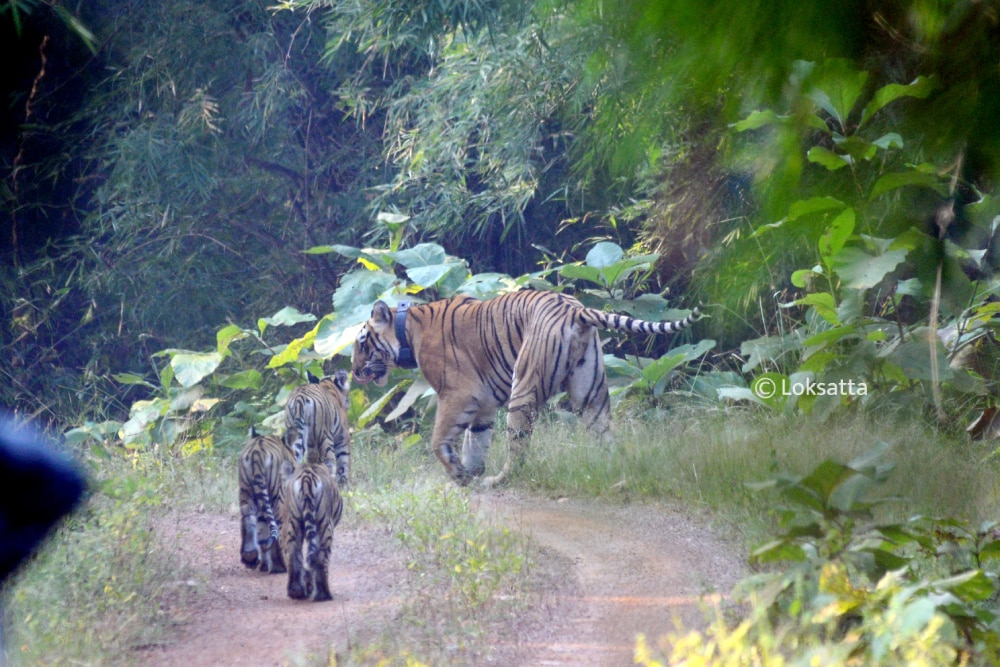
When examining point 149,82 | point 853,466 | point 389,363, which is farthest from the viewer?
point 149,82

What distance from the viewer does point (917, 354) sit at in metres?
5.80

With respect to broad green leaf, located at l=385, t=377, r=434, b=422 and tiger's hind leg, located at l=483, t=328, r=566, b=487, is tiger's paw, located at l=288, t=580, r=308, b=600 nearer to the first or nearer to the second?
tiger's hind leg, located at l=483, t=328, r=566, b=487

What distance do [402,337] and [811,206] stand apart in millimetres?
5204

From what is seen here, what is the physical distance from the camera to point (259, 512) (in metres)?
4.73

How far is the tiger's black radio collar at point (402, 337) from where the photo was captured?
725cm

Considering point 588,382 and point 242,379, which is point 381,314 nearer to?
point 588,382

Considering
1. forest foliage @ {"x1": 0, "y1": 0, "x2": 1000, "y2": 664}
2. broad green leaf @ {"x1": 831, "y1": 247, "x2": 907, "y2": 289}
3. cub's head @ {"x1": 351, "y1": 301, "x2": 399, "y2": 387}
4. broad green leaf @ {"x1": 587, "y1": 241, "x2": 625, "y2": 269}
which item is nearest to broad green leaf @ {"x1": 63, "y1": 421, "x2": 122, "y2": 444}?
forest foliage @ {"x1": 0, "y1": 0, "x2": 1000, "y2": 664}

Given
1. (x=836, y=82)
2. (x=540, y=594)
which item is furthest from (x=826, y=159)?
(x=540, y=594)

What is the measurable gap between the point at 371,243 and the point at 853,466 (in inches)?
345

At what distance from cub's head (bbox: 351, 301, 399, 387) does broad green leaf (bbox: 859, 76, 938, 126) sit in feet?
16.8

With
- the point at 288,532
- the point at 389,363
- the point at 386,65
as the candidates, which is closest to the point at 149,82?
the point at 386,65

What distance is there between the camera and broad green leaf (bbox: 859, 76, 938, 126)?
6.86ft

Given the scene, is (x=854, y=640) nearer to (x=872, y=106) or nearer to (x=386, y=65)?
(x=872, y=106)

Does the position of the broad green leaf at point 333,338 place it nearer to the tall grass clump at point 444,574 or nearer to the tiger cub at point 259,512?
the tall grass clump at point 444,574
